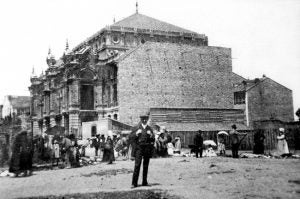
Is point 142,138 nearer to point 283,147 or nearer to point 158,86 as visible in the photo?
point 283,147

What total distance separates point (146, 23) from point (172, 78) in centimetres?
1639

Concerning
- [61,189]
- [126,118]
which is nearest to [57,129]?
[126,118]

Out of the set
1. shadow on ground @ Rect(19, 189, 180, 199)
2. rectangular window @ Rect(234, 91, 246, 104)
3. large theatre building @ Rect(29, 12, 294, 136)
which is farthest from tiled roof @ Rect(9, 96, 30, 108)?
shadow on ground @ Rect(19, 189, 180, 199)

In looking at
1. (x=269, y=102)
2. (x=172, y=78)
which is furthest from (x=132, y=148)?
(x=269, y=102)

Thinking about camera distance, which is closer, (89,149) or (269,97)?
(89,149)

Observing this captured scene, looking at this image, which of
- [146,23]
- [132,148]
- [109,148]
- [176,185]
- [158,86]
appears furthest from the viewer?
[146,23]

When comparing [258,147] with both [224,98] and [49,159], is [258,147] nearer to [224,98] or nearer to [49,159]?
[49,159]

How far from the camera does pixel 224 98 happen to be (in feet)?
158

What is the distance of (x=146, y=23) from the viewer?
189 ft

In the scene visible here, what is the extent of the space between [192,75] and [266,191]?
37.2 m

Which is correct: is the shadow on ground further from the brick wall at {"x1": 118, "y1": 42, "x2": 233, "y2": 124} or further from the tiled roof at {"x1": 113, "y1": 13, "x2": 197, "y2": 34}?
the tiled roof at {"x1": 113, "y1": 13, "x2": 197, "y2": 34}

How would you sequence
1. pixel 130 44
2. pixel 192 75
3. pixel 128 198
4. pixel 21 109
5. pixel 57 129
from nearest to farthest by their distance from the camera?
1. pixel 128 198
2. pixel 57 129
3. pixel 192 75
4. pixel 130 44
5. pixel 21 109

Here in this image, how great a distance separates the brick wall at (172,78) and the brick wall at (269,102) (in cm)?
321

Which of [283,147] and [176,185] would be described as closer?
[176,185]
